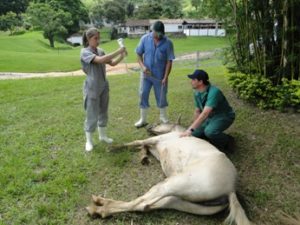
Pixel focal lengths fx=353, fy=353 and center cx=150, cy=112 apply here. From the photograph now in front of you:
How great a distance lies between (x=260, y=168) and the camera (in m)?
3.84

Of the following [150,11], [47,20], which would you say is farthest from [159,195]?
[150,11]

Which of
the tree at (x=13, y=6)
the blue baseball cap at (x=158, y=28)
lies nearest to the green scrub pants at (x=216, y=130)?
the blue baseball cap at (x=158, y=28)

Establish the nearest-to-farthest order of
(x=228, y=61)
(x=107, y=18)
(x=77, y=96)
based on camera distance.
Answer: (x=228, y=61), (x=77, y=96), (x=107, y=18)

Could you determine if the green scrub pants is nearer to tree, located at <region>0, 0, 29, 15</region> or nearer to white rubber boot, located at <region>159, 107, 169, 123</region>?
white rubber boot, located at <region>159, 107, 169, 123</region>

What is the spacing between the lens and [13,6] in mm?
54000

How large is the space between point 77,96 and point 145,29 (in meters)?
45.3

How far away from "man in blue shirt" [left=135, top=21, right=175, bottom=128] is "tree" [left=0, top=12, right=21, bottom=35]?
153 feet

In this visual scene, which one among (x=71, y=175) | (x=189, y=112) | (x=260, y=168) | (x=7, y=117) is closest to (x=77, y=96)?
(x=7, y=117)

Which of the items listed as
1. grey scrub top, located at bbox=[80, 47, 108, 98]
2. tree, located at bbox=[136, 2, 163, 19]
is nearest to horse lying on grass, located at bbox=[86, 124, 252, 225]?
grey scrub top, located at bbox=[80, 47, 108, 98]

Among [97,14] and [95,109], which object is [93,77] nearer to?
[95,109]

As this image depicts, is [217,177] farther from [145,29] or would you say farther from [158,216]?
[145,29]

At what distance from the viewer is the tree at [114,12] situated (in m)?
53.4

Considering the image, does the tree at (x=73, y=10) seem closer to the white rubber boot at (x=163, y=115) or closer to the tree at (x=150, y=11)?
the tree at (x=150, y=11)

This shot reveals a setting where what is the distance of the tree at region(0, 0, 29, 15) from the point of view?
5278cm
